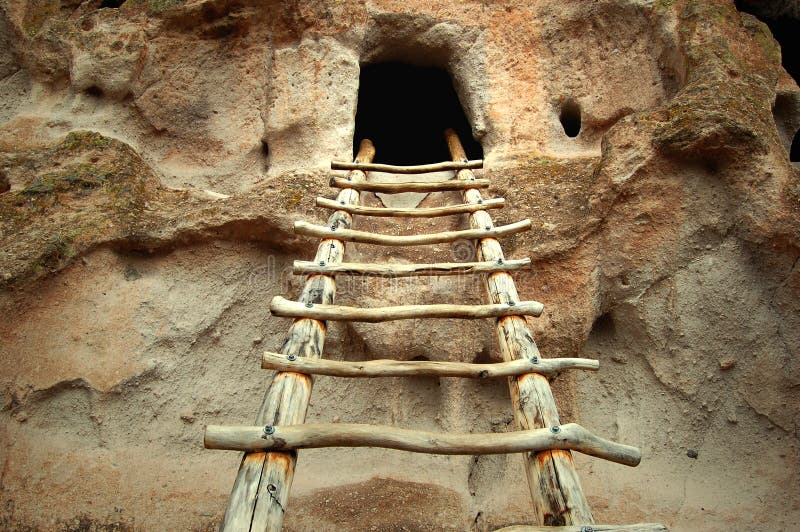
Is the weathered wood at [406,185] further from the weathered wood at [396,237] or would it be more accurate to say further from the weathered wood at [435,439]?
the weathered wood at [435,439]

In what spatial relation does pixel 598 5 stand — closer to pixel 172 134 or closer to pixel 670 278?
pixel 670 278

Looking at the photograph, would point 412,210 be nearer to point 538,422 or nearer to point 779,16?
point 538,422

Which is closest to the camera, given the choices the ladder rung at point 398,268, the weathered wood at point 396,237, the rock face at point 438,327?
the ladder rung at point 398,268

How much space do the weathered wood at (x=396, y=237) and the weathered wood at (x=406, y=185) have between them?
0.42 meters

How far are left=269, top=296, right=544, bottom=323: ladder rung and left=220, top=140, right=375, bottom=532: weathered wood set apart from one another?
0.04m

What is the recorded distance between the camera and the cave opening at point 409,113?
4.37m

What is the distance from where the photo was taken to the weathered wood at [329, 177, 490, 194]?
2.71 metres

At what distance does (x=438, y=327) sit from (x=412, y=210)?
510 mm

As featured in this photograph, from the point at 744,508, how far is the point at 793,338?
673 millimetres

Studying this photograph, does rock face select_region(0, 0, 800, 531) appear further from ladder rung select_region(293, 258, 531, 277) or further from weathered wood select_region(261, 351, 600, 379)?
weathered wood select_region(261, 351, 600, 379)

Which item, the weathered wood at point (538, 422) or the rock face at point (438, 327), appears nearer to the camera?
the weathered wood at point (538, 422)

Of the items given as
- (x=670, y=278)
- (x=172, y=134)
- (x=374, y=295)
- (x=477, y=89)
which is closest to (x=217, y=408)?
(x=374, y=295)

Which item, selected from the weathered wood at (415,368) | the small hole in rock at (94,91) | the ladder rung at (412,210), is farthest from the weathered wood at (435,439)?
the small hole in rock at (94,91)

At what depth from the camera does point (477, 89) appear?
3.39 metres
